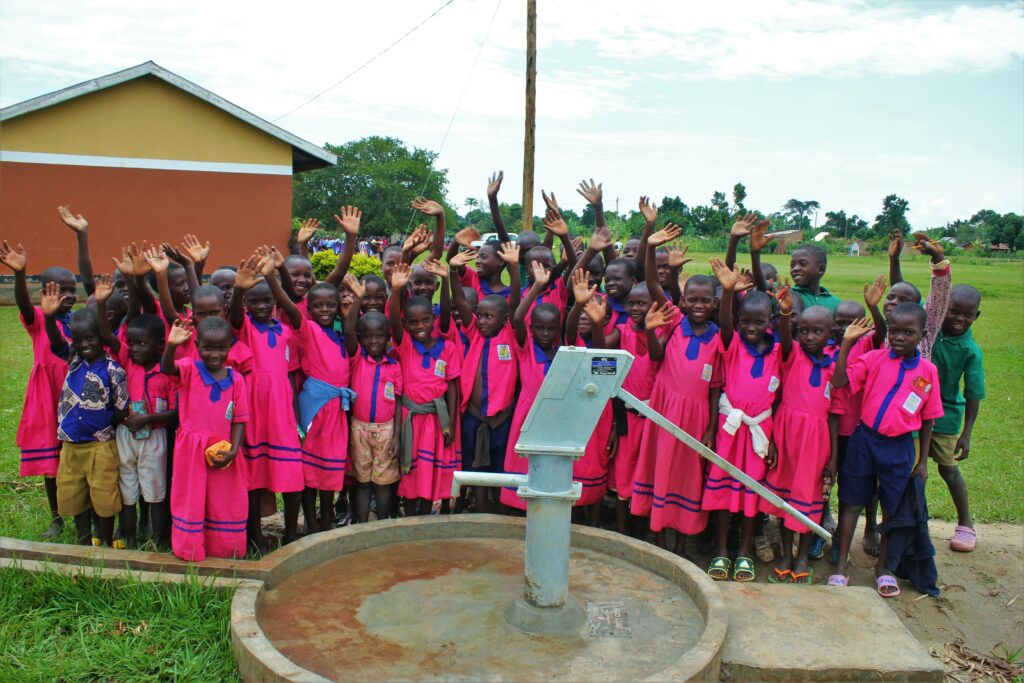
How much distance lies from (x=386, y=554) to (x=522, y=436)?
1156mm

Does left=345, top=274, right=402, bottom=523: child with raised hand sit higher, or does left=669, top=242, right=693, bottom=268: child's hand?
left=669, top=242, right=693, bottom=268: child's hand

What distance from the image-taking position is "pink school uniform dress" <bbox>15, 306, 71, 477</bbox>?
163 inches


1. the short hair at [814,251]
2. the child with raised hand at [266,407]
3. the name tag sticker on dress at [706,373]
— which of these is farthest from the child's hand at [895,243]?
the child with raised hand at [266,407]

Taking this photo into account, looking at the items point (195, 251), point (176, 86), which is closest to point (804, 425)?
point (195, 251)

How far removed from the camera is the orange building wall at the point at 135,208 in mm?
15266

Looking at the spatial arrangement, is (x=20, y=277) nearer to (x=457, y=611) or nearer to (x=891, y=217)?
(x=457, y=611)

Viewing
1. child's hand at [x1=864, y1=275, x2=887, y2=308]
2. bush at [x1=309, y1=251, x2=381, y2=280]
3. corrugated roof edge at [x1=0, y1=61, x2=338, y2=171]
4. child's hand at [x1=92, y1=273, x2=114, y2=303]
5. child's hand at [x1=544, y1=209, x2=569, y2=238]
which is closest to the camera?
child's hand at [x1=92, y1=273, x2=114, y2=303]

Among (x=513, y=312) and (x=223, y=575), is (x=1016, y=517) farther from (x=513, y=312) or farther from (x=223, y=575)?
(x=223, y=575)

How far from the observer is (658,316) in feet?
13.0

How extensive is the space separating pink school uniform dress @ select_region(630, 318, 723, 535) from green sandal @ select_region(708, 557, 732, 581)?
0.18 m

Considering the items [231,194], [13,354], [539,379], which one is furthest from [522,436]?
[231,194]

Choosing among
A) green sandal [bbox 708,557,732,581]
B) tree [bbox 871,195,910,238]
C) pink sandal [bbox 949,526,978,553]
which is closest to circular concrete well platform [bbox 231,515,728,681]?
green sandal [bbox 708,557,732,581]

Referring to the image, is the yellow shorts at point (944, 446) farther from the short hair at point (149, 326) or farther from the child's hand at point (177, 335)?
the short hair at point (149, 326)

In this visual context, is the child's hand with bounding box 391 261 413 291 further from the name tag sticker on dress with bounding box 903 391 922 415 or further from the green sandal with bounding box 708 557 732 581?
the name tag sticker on dress with bounding box 903 391 922 415
